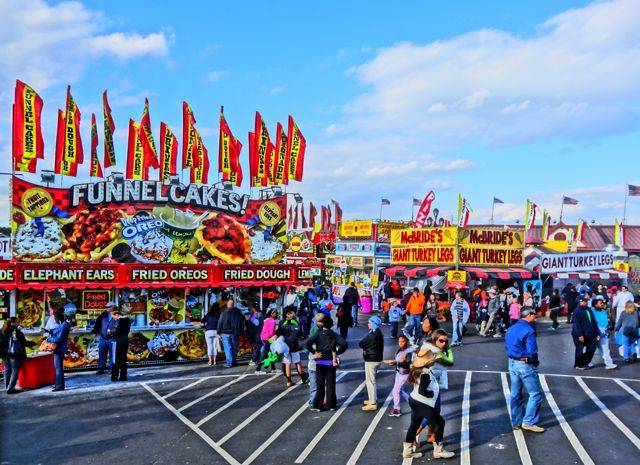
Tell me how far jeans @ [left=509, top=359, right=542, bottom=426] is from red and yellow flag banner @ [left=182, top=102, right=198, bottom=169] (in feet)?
42.1

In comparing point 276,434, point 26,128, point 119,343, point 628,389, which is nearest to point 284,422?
point 276,434

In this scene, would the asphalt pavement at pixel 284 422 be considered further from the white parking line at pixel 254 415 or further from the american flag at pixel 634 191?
the american flag at pixel 634 191

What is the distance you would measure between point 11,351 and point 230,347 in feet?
16.6

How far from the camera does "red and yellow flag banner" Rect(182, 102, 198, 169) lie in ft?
60.4

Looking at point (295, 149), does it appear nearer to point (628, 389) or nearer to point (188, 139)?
point (188, 139)

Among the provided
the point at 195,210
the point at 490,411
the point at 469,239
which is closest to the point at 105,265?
the point at 195,210

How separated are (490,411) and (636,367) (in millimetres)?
6485

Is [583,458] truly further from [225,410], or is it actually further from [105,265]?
[105,265]

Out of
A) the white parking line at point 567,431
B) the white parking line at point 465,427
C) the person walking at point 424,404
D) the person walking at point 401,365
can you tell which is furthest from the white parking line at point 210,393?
the white parking line at point 567,431

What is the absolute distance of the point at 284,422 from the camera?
9.90 meters

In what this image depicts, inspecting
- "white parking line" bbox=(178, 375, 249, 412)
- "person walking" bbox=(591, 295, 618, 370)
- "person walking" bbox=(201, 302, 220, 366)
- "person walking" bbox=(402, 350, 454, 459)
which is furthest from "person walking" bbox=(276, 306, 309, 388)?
"person walking" bbox=(591, 295, 618, 370)

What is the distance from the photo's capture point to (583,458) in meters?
7.94

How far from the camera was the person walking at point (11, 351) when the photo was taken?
1230 cm

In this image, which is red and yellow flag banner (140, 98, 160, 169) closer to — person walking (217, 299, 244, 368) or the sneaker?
person walking (217, 299, 244, 368)
